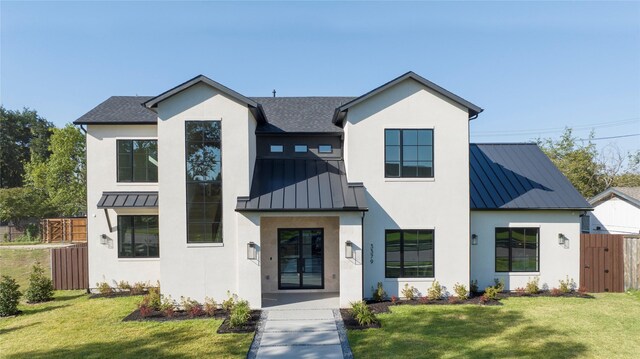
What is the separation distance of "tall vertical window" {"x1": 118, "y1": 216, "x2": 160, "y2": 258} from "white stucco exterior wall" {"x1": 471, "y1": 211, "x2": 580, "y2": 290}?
11.9 m

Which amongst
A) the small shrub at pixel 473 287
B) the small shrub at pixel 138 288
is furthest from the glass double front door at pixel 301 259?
the small shrub at pixel 473 287

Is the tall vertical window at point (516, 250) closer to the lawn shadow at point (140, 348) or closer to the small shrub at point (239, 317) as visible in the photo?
the small shrub at point (239, 317)

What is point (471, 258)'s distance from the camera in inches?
463

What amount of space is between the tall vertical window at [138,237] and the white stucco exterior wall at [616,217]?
21.1m

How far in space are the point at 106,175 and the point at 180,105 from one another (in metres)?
4.67

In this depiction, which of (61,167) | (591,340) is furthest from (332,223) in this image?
(61,167)

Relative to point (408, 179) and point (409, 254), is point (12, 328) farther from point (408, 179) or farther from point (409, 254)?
point (408, 179)

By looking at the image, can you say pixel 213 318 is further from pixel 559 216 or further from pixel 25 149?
pixel 25 149

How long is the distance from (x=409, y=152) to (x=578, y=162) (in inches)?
1100

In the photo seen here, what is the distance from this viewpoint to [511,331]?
828cm

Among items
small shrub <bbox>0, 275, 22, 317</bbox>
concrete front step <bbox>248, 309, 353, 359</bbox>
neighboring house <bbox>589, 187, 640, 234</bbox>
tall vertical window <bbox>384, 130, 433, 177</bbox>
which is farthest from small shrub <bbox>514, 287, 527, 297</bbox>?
small shrub <bbox>0, 275, 22, 317</bbox>

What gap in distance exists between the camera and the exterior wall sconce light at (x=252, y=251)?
10.1 metres

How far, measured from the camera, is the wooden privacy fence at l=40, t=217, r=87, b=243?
76.4ft

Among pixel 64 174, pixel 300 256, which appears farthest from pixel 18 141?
pixel 300 256
